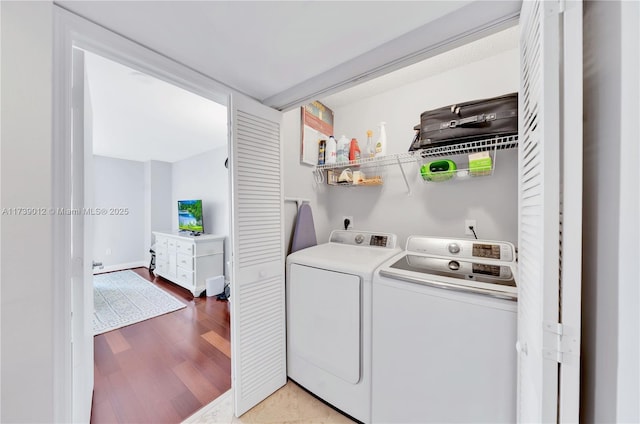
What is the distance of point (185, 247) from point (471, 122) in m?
4.27

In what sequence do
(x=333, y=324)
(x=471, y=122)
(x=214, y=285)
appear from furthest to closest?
(x=214, y=285) → (x=333, y=324) → (x=471, y=122)

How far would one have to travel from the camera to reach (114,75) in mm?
1993

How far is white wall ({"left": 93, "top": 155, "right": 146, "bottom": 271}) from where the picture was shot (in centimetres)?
477

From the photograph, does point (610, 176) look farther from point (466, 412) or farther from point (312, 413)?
point (312, 413)

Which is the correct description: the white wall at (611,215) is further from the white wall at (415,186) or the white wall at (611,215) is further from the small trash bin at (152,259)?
the small trash bin at (152,259)

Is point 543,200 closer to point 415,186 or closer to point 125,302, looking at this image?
point 415,186

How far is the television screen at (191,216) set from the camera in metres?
4.39

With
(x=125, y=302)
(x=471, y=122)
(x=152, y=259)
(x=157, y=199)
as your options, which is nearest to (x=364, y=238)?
(x=471, y=122)

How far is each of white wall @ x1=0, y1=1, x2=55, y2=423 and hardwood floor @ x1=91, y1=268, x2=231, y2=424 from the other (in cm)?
93

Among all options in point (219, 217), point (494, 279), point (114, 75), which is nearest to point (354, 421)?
point (494, 279)

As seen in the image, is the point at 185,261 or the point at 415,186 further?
the point at 185,261

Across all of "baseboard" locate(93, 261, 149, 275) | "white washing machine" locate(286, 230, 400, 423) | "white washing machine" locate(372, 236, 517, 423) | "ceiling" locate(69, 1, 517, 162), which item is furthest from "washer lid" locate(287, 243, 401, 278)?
"baseboard" locate(93, 261, 149, 275)

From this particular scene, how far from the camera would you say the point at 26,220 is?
2.68 ft

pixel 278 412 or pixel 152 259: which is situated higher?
pixel 152 259
